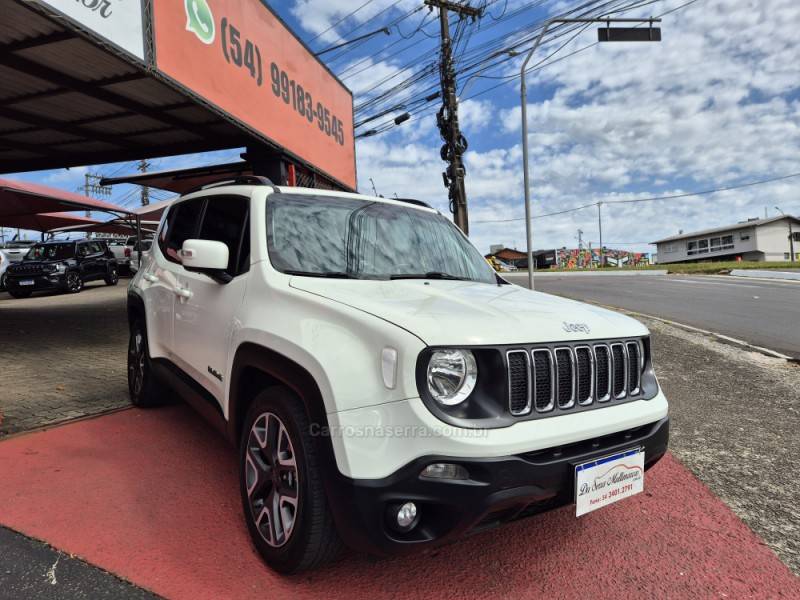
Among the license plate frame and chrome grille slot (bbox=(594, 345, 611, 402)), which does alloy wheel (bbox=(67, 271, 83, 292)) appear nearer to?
chrome grille slot (bbox=(594, 345, 611, 402))

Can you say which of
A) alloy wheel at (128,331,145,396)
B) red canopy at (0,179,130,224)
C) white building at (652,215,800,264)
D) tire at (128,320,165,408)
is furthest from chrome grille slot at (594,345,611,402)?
white building at (652,215,800,264)

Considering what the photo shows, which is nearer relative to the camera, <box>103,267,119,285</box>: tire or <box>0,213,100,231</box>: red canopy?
<box>0,213,100,231</box>: red canopy

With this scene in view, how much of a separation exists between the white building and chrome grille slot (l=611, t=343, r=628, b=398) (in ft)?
212

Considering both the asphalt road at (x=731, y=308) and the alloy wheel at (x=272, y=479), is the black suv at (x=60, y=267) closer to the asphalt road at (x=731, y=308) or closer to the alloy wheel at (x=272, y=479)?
the asphalt road at (x=731, y=308)

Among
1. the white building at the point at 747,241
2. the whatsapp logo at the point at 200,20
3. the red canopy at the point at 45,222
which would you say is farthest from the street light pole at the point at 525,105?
the white building at the point at 747,241

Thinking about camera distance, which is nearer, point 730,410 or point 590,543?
point 590,543

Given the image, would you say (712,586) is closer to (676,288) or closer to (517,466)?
(517,466)

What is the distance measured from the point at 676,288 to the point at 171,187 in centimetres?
1667

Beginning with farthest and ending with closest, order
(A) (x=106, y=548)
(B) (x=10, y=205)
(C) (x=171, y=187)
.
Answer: (B) (x=10, y=205), (C) (x=171, y=187), (A) (x=106, y=548)

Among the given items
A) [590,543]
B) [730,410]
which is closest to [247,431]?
[590,543]

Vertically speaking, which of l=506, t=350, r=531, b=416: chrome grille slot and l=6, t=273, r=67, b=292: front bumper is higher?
l=6, t=273, r=67, b=292: front bumper

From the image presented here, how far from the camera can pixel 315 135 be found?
32.6 ft

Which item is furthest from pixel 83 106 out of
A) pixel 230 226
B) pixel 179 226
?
pixel 230 226

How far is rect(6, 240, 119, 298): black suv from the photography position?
16.4 m
